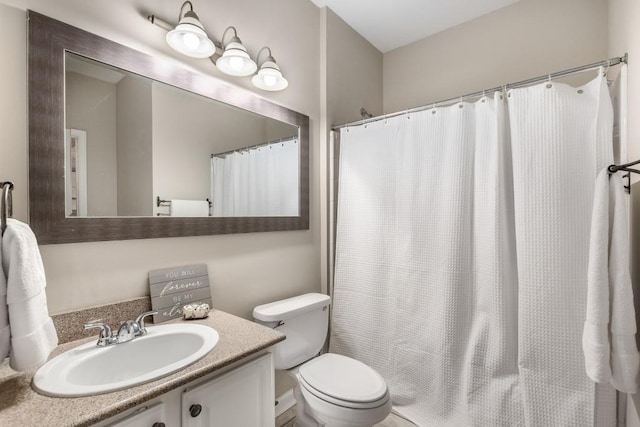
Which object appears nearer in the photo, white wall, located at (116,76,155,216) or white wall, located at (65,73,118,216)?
white wall, located at (65,73,118,216)

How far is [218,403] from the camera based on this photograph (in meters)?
1.01

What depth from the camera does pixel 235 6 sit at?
1.64 m

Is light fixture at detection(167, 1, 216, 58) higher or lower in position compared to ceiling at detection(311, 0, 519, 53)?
lower

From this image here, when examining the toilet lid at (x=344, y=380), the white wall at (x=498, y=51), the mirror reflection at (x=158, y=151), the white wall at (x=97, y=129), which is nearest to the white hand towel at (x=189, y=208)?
the mirror reflection at (x=158, y=151)

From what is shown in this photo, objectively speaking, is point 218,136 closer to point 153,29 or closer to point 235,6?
point 153,29

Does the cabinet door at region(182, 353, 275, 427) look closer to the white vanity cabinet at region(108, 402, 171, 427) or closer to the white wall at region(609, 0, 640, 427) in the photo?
the white vanity cabinet at region(108, 402, 171, 427)

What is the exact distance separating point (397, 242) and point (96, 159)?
1.58 m

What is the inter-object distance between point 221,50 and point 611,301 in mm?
2003

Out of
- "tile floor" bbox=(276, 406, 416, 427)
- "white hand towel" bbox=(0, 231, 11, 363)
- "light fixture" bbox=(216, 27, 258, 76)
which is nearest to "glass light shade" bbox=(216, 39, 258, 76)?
"light fixture" bbox=(216, 27, 258, 76)

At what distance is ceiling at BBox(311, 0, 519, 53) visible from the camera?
213 cm

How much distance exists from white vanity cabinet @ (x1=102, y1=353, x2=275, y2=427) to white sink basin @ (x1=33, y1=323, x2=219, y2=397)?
0.08 meters

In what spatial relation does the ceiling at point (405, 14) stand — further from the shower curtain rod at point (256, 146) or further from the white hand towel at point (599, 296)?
the white hand towel at point (599, 296)

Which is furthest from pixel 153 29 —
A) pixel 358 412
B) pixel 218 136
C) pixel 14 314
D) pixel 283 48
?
pixel 358 412

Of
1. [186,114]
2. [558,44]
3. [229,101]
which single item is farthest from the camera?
[558,44]
